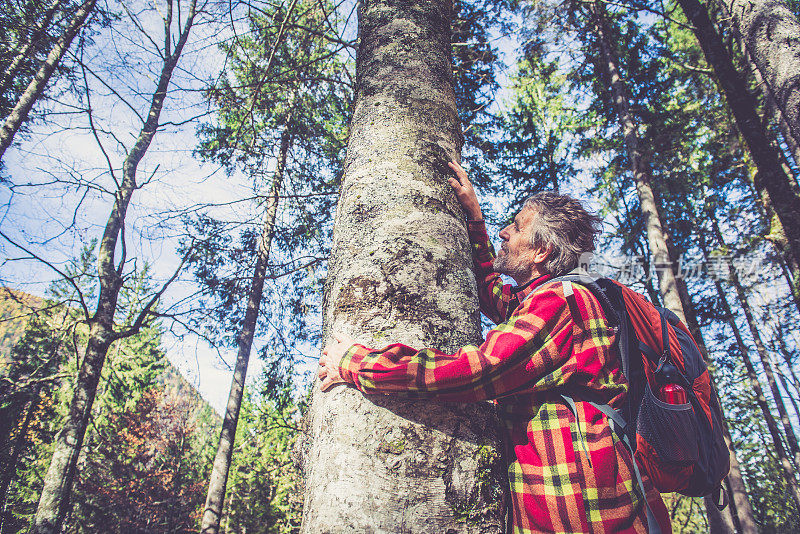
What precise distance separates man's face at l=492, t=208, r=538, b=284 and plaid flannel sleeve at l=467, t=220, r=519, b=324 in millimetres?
152

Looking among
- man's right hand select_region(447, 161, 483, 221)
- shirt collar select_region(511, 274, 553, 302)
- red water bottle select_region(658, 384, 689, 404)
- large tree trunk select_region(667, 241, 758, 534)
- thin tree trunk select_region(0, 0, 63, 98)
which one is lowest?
large tree trunk select_region(667, 241, 758, 534)

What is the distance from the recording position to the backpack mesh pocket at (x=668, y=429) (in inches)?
47.2

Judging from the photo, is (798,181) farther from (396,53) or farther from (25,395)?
(25,395)

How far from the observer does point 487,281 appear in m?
2.17

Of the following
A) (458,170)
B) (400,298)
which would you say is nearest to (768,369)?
(458,170)

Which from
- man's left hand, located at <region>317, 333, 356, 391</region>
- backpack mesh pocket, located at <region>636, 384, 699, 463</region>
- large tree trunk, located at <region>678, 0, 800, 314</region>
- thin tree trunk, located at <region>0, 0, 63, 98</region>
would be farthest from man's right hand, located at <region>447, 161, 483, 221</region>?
thin tree trunk, located at <region>0, 0, 63, 98</region>

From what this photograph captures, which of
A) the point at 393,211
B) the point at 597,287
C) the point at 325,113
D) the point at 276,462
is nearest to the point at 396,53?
the point at 393,211

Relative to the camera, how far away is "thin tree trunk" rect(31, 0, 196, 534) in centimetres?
478

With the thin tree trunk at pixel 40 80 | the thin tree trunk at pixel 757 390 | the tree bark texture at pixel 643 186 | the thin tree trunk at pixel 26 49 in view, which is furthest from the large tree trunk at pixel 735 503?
the thin tree trunk at pixel 26 49

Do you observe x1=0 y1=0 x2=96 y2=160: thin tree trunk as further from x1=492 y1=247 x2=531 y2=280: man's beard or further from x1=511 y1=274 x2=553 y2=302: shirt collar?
x1=511 y1=274 x2=553 y2=302: shirt collar

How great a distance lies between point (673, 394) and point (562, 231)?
2.70ft

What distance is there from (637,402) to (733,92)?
6877 millimetres

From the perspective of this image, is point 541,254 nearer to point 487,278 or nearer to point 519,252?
point 519,252

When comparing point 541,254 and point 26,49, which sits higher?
point 26,49
